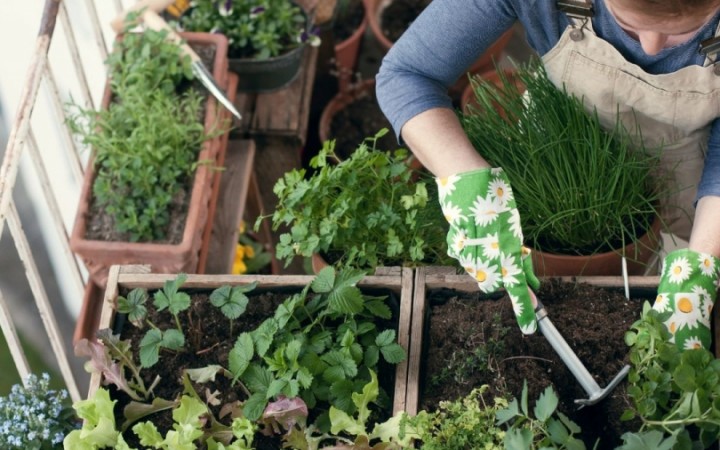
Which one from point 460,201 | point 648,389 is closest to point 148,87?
point 460,201

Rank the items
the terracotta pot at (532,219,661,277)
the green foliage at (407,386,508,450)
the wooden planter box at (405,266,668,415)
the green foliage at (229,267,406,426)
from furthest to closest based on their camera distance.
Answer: the terracotta pot at (532,219,661,277) < the wooden planter box at (405,266,668,415) < the green foliage at (229,267,406,426) < the green foliage at (407,386,508,450)

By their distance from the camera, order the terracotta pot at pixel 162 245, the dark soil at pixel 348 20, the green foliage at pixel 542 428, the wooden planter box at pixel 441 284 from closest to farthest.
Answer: the green foliage at pixel 542 428
the wooden planter box at pixel 441 284
the terracotta pot at pixel 162 245
the dark soil at pixel 348 20

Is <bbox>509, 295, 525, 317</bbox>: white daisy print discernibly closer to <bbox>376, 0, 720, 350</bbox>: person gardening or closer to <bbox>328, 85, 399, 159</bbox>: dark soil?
<bbox>376, 0, 720, 350</bbox>: person gardening

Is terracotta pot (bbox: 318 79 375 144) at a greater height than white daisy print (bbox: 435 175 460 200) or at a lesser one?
lesser

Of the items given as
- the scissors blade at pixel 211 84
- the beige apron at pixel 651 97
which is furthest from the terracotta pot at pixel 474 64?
the beige apron at pixel 651 97

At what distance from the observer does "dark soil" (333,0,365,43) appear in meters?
2.99

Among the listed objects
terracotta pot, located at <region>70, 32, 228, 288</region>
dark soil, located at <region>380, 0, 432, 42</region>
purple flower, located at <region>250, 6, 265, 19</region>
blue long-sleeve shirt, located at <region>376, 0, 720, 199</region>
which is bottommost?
dark soil, located at <region>380, 0, 432, 42</region>

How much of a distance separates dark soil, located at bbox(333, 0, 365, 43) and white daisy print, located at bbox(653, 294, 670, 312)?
5.79ft

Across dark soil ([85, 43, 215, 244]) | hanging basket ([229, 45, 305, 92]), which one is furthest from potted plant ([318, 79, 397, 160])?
dark soil ([85, 43, 215, 244])

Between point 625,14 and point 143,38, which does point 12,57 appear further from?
point 625,14

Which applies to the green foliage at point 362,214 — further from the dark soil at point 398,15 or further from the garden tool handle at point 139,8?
the dark soil at point 398,15

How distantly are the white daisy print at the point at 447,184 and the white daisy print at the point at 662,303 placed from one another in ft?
1.20

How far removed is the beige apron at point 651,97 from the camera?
159cm

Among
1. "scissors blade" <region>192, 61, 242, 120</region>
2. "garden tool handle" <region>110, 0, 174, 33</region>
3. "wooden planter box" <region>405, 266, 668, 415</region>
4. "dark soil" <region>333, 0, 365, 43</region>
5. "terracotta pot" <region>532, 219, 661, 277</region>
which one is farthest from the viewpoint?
"dark soil" <region>333, 0, 365, 43</region>
